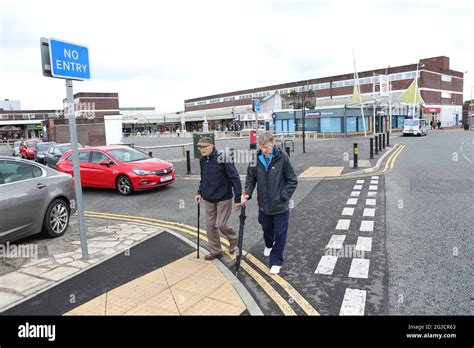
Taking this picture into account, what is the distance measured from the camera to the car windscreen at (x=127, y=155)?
10914mm

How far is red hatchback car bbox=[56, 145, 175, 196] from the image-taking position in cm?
1027

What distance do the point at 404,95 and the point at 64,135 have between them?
145 feet

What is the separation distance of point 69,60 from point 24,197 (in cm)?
224

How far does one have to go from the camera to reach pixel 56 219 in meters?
6.29

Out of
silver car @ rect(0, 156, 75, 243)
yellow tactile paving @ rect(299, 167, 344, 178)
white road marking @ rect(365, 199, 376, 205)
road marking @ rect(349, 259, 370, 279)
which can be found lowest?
road marking @ rect(349, 259, 370, 279)

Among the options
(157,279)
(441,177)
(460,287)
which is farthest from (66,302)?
(441,177)

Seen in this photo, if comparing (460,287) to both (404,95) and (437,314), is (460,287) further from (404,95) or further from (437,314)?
(404,95)

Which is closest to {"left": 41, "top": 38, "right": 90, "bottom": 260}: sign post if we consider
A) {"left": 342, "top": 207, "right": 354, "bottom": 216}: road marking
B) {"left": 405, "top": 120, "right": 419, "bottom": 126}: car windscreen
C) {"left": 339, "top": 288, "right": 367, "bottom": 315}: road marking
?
{"left": 339, "top": 288, "right": 367, "bottom": 315}: road marking

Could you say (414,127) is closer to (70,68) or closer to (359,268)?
(359,268)

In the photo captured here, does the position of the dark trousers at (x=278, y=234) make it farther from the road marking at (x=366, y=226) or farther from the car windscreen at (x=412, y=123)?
the car windscreen at (x=412, y=123)

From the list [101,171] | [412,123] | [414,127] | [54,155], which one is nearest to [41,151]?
[54,155]

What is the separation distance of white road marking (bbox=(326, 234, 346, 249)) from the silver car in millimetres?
4575

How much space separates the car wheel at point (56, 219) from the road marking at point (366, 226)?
17.2 feet

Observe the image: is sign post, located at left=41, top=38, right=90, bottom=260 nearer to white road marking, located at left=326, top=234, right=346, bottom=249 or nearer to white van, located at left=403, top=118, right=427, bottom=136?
white road marking, located at left=326, top=234, right=346, bottom=249
